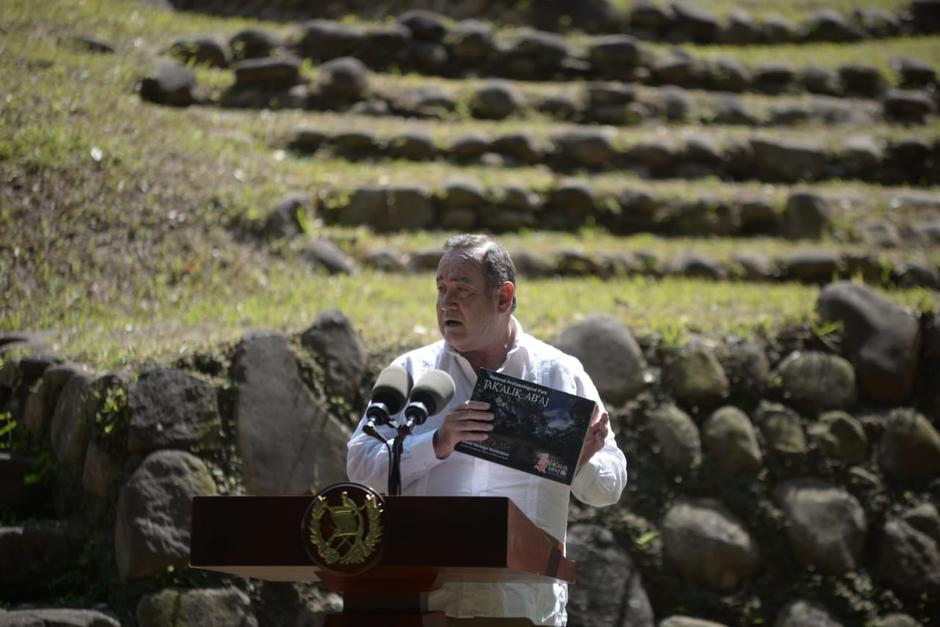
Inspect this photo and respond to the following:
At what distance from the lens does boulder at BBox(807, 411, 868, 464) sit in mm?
5320

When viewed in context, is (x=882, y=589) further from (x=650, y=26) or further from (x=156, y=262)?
(x=650, y=26)

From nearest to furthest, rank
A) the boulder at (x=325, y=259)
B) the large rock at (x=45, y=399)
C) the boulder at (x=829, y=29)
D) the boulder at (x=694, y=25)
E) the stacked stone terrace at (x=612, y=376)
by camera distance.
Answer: the stacked stone terrace at (x=612, y=376) → the large rock at (x=45, y=399) → the boulder at (x=325, y=259) → the boulder at (x=694, y=25) → the boulder at (x=829, y=29)

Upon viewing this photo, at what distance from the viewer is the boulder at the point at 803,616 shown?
4.91 m

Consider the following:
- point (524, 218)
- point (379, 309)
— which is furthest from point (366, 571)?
point (524, 218)

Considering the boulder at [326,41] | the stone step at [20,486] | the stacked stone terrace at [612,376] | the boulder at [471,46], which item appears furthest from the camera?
the boulder at [471,46]

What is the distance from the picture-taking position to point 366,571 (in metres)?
2.28

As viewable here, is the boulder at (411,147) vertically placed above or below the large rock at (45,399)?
above

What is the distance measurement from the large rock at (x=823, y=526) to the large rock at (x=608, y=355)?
864mm

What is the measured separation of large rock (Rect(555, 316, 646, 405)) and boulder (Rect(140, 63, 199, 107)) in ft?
13.5

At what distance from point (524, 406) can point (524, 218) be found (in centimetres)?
511

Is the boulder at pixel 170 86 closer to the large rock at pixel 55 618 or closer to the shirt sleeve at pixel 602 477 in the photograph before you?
the large rock at pixel 55 618

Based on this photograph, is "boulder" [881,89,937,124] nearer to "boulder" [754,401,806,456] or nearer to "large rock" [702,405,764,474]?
"boulder" [754,401,806,456]

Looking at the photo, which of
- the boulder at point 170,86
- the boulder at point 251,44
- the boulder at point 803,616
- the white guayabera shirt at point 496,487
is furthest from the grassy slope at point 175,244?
the white guayabera shirt at point 496,487

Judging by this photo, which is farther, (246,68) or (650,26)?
(650,26)
